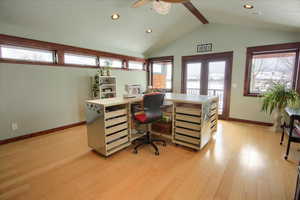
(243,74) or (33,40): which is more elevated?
(33,40)

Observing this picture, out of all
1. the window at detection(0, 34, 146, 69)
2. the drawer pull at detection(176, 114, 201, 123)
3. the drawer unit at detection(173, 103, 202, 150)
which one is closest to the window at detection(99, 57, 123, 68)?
the window at detection(0, 34, 146, 69)

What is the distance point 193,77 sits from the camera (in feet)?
16.7

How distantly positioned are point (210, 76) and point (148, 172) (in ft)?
12.5

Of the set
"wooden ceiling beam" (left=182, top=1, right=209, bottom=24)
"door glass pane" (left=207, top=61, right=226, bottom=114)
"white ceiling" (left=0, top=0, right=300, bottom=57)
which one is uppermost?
"wooden ceiling beam" (left=182, top=1, right=209, bottom=24)

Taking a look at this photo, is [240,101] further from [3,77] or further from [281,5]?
[3,77]

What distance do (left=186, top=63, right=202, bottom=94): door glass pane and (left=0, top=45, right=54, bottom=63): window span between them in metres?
4.08

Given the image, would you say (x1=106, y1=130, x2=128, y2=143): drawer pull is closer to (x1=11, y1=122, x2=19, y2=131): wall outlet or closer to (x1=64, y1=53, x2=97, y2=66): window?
(x1=11, y1=122, x2=19, y2=131): wall outlet

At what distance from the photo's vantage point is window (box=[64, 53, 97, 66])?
371 cm

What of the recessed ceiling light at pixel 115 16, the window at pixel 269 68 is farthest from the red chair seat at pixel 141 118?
the window at pixel 269 68

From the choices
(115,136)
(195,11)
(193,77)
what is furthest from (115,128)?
(193,77)

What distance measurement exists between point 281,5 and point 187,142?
2694 millimetres

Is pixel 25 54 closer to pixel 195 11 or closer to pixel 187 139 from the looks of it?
pixel 187 139

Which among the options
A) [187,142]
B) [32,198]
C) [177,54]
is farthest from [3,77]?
[177,54]

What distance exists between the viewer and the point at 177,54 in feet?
17.3
